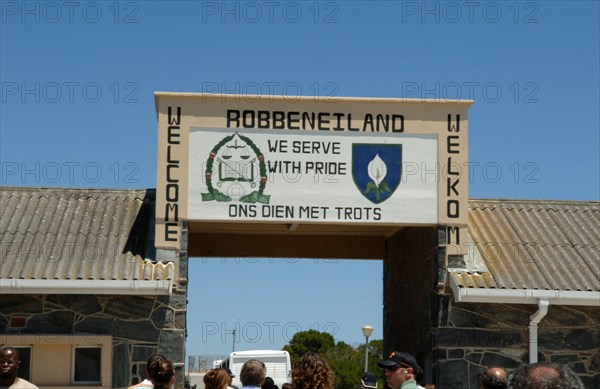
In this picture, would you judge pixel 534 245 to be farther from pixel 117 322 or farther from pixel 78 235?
pixel 78 235

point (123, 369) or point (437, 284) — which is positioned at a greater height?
point (437, 284)

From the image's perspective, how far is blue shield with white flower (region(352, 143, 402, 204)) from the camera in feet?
47.8

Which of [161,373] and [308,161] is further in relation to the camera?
[308,161]

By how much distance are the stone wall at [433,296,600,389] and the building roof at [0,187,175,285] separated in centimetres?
383

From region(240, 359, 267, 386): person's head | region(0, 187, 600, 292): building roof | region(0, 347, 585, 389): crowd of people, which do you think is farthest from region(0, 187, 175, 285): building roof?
region(0, 347, 585, 389): crowd of people

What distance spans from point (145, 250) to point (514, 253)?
5.25 m

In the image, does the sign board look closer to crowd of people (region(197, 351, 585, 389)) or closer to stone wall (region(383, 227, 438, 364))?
stone wall (region(383, 227, 438, 364))

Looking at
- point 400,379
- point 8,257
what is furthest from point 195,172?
point 400,379

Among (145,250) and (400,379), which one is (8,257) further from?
(400,379)

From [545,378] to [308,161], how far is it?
11297 mm

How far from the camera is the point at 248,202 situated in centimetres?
1447

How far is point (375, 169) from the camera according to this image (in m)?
14.6

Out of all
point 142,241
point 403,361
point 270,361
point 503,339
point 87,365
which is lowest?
point 270,361

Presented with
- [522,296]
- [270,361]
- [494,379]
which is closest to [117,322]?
[522,296]
